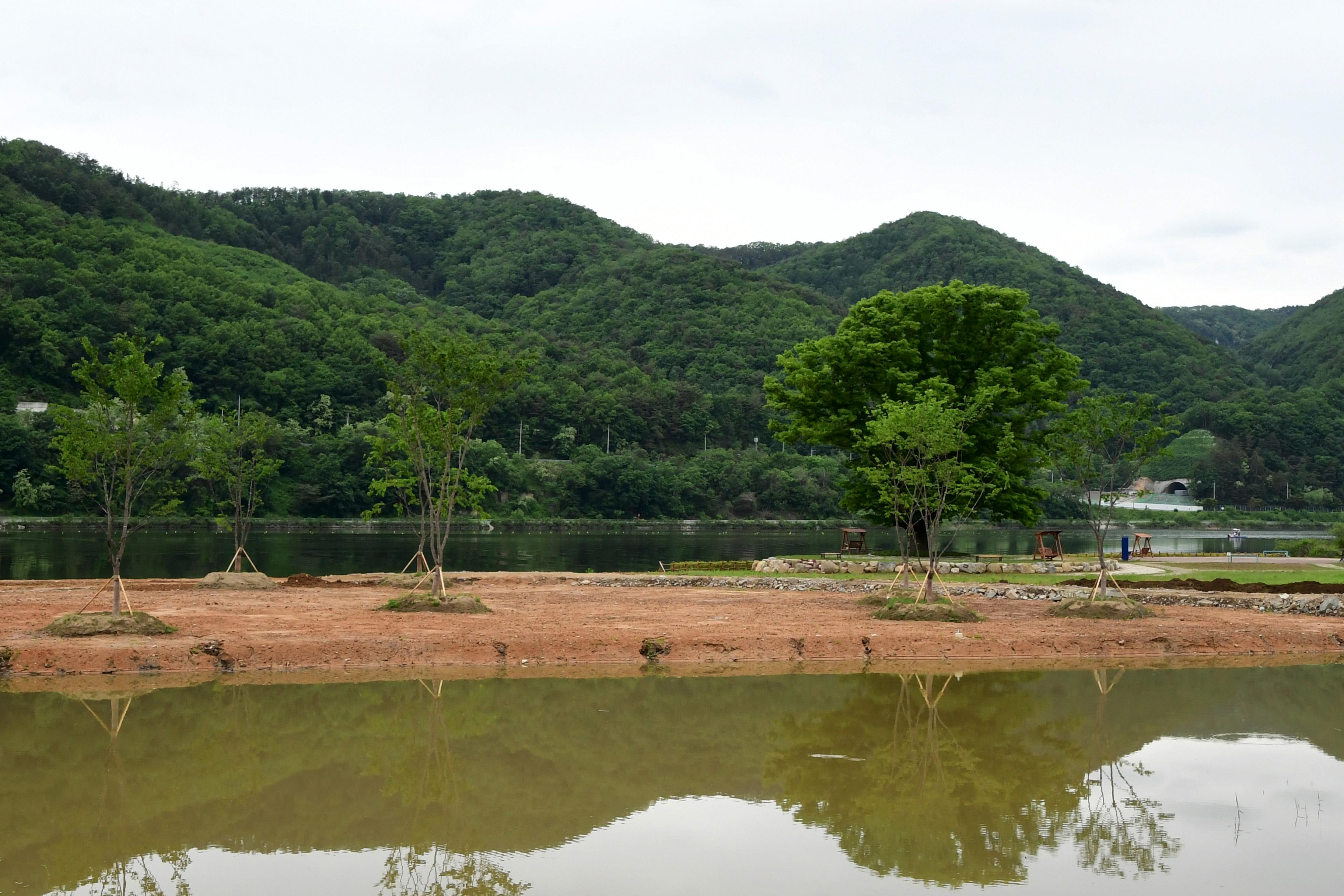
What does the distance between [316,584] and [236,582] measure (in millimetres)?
2337

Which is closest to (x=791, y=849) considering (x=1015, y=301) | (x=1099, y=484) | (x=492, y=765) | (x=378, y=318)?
(x=492, y=765)

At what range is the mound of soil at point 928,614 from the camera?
83.8ft

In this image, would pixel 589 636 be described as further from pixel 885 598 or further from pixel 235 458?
pixel 235 458

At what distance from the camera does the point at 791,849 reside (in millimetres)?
10195

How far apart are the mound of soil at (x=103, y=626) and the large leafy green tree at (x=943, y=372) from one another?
23.9 meters

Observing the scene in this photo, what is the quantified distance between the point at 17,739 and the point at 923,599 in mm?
19416

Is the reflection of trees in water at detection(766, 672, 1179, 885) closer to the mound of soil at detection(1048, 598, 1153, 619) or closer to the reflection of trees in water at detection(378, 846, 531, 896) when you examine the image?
the reflection of trees in water at detection(378, 846, 531, 896)

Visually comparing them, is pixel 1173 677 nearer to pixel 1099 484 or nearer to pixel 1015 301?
pixel 1099 484

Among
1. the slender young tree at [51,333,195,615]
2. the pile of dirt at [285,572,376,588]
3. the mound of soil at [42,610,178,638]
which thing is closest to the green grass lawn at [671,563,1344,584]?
the pile of dirt at [285,572,376,588]

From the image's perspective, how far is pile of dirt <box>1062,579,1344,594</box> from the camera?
96.4 ft

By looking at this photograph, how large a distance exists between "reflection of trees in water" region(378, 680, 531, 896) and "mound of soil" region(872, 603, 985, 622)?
13.3 m

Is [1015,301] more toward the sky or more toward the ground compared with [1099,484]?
more toward the sky

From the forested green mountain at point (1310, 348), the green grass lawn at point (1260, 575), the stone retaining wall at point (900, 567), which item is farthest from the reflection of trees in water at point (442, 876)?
the forested green mountain at point (1310, 348)

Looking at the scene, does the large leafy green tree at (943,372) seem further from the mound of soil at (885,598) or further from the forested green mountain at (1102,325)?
the forested green mountain at (1102,325)
